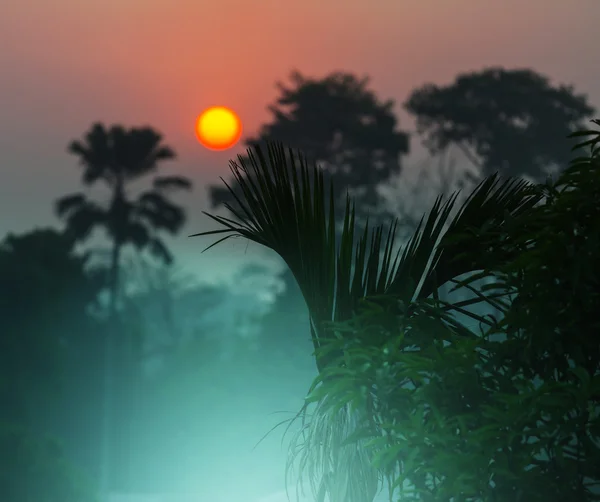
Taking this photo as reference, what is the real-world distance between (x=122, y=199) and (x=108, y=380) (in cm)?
791

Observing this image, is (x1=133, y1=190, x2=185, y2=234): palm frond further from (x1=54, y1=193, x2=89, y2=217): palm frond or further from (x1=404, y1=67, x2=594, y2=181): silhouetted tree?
(x1=404, y1=67, x2=594, y2=181): silhouetted tree

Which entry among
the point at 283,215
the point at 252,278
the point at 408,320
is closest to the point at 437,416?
the point at 408,320

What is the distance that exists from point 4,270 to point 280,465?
19.3 meters

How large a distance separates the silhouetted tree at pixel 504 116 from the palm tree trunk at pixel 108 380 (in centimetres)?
1343

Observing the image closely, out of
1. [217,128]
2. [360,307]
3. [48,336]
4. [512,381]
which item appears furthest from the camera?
[217,128]

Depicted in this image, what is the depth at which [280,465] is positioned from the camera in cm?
4456

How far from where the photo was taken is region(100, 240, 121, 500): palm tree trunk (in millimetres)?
34509

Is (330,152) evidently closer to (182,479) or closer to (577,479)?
(182,479)

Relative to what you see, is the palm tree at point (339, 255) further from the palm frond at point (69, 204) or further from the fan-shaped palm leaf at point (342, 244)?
the palm frond at point (69, 204)

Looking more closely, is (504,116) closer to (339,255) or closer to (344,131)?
(344,131)

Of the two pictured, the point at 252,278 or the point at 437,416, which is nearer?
the point at 437,416

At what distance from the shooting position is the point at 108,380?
114 ft

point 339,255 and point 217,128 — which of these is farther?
point 217,128

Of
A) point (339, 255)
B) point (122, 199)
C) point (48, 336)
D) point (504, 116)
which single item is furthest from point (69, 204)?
point (339, 255)
